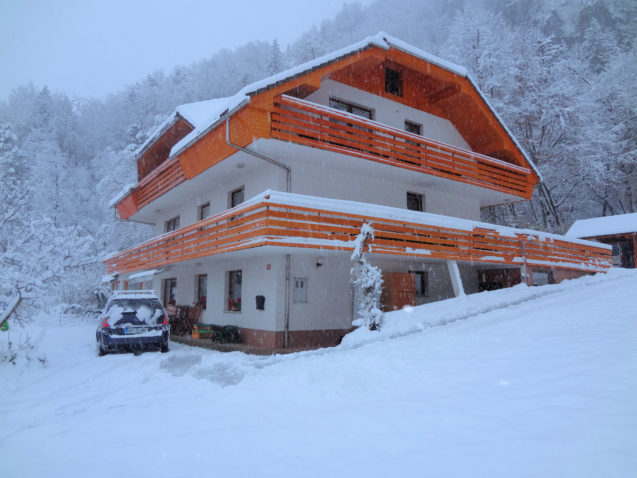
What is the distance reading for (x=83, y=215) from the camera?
42.6m

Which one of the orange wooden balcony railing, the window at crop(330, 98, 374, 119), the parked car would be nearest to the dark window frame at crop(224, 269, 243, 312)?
the parked car

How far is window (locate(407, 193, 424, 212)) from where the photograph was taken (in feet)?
56.5

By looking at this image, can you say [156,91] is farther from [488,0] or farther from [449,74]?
[449,74]

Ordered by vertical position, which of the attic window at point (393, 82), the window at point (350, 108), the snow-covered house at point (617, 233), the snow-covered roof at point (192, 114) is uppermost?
the attic window at point (393, 82)

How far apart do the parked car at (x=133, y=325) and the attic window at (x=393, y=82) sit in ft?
37.4

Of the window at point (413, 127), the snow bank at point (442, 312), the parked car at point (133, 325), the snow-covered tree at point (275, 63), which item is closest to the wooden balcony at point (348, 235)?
the snow bank at point (442, 312)

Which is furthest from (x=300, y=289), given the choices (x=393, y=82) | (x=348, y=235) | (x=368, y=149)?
(x=393, y=82)

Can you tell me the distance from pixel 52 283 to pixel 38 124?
55.3 metres

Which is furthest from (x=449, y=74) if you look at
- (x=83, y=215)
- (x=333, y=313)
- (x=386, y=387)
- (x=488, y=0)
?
(x=488, y=0)

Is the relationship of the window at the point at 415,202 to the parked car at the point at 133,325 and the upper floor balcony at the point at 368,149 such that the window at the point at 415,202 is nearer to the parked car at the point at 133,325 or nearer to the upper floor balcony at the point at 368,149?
the upper floor balcony at the point at 368,149

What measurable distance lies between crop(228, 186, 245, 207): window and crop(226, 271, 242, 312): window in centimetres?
252

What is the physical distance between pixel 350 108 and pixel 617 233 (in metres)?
17.8

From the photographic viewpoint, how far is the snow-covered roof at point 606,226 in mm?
24203

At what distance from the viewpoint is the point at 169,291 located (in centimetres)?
2139
